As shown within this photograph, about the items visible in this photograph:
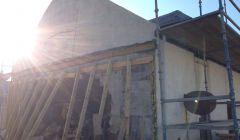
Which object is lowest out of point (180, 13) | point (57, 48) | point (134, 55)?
point (134, 55)

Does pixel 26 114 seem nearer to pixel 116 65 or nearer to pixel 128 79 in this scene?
pixel 116 65

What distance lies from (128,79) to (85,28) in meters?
2.78

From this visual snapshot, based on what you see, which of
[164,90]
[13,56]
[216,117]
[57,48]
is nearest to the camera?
[164,90]

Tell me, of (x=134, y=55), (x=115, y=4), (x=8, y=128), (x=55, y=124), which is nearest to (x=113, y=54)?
(x=134, y=55)

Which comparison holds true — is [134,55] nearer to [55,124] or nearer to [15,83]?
[55,124]

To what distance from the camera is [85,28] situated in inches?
314

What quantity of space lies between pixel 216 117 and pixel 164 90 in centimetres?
283

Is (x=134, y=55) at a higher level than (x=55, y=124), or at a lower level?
higher

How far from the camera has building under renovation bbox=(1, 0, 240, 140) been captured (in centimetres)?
550

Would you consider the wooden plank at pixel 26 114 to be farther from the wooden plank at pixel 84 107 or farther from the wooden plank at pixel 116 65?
the wooden plank at pixel 84 107

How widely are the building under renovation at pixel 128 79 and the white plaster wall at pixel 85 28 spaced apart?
29mm

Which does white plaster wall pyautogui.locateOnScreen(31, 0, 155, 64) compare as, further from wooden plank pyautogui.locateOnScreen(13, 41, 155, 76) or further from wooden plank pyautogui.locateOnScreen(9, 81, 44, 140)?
wooden plank pyautogui.locateOnScreen(9, 81, 44, 140)

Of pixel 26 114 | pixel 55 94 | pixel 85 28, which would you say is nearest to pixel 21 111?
pixel 26 114

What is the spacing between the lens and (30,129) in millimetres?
7840
